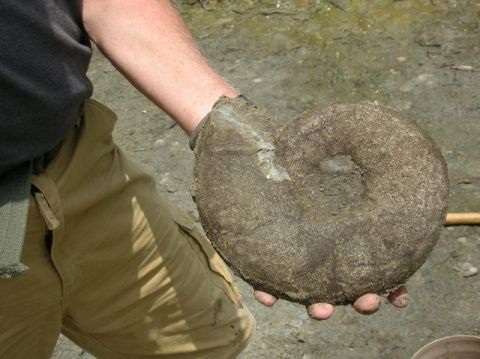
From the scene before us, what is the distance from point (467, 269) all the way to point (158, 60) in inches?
64.0

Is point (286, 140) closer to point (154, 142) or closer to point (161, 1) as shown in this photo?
point (161, 1)

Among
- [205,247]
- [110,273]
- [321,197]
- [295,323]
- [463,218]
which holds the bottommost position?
[295,323]

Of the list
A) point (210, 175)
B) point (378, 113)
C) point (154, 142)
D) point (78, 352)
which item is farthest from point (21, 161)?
point (154, 142)

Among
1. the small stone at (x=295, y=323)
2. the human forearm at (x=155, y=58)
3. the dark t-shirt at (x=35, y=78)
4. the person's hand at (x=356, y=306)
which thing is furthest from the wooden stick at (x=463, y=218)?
the dark t-shirt at (x=35, y=78)

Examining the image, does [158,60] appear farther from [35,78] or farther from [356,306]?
[356,306]

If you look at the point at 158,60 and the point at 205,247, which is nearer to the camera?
the point at 158,60

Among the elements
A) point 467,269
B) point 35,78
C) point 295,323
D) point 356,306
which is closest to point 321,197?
point 356,306

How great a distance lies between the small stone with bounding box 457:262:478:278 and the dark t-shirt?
1.74 metres

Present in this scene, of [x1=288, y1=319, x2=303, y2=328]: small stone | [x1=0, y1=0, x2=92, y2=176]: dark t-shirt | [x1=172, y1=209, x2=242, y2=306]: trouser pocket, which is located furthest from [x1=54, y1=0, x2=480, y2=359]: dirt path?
[x1=0, y1=0, x2=92, y2=176]: dark t-shirt

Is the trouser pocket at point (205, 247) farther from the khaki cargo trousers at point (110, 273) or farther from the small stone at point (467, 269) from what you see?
the small stone at point (467, 269)

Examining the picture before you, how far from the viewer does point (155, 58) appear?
1494mm

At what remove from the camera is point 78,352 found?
247cm

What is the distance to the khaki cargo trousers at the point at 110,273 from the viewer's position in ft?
4.79

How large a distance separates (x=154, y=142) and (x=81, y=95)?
1898 millimetres
